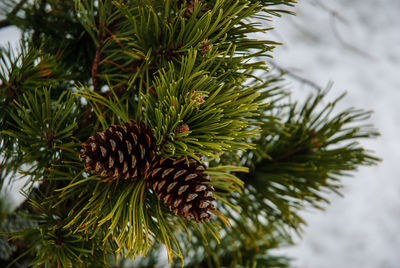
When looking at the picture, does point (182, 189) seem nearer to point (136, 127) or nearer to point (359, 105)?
point (136, 127)

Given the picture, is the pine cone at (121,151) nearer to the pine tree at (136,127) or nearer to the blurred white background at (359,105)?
the pine tree at (136,127)

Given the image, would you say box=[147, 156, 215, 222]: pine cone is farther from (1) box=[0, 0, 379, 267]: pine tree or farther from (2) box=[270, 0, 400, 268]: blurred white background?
(2) box=[270, 0, 400, 268]: blurred white background

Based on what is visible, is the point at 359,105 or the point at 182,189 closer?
the point at 182,189

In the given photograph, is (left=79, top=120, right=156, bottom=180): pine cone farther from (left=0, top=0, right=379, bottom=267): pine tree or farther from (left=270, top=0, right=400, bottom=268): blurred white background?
(left=270, top=0, right=400, bottom=268): blurred white background

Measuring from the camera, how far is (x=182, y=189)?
19cm

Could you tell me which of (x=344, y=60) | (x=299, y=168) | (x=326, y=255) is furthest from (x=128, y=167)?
(x=344, y=60)

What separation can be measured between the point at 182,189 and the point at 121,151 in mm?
41

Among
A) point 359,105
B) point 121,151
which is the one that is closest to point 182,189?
point 121,151

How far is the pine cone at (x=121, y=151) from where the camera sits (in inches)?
7.4

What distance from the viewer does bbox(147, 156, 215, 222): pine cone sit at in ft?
0.63

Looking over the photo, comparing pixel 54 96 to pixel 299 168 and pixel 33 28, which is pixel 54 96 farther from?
pixel 299 168

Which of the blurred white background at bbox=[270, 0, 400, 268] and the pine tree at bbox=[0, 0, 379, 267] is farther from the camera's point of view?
the blurred white background at bbox=[270, 0, 400, 268]

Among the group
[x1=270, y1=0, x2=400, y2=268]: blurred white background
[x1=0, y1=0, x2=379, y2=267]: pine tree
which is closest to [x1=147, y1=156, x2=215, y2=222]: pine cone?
[x1=0, y1=0, x2=379, y2=267]: pine tree

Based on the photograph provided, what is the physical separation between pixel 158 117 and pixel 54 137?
8cm
